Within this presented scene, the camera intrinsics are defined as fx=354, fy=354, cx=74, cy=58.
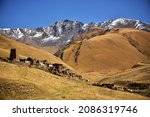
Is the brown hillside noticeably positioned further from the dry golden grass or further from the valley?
the dry golden grass

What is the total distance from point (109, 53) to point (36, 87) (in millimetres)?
53306

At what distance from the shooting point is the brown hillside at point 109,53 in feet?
203

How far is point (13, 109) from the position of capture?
886cm

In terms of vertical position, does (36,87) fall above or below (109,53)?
below

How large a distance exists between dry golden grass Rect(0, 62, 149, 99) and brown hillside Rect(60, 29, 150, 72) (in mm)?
41769

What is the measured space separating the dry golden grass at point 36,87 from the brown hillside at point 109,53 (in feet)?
137

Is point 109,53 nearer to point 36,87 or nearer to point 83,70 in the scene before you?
point 83,70

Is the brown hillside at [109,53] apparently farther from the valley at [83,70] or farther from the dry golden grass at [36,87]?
the dry golden grass at [36,87]

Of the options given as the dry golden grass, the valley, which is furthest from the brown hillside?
the dry golden grass

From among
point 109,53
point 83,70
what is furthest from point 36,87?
point 109,53

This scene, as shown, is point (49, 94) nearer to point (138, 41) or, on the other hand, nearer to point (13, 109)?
point (13, 109)

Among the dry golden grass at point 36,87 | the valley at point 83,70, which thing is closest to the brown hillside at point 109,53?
the valley at point 83,70

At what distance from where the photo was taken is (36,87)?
48.2 ft

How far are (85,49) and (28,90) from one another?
55348 mm
